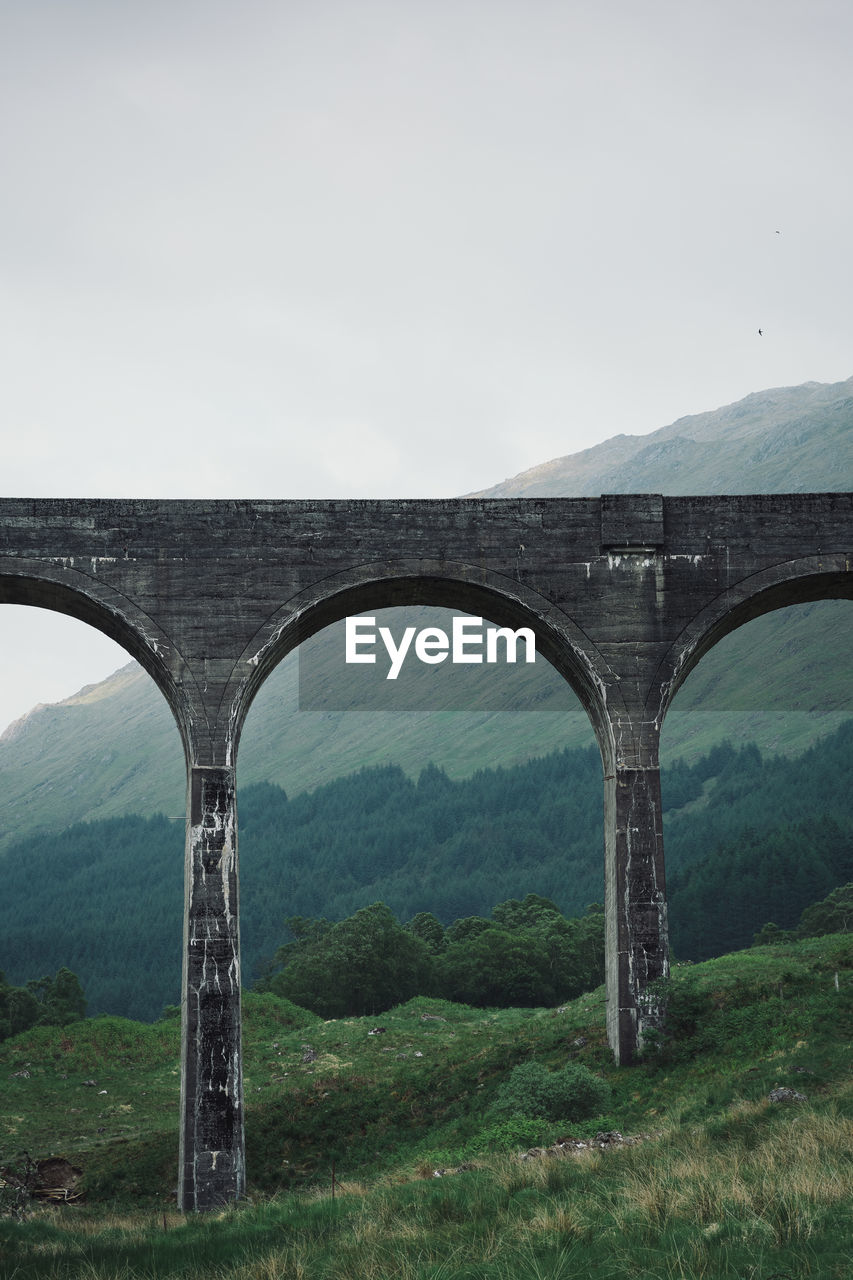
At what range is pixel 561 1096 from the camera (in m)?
19.6

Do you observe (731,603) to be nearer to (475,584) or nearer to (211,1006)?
(475,584)

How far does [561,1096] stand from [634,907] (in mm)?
3711

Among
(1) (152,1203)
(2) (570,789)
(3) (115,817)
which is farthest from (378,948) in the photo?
(3) (115,817)

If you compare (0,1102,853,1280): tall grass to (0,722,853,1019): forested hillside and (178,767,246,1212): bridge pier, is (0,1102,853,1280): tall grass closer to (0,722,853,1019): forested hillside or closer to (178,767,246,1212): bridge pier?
(178,767,246,1212): bridge pier

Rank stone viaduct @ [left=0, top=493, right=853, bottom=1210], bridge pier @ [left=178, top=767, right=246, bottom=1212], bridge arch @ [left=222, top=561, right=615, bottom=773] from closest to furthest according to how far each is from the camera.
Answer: bridge pier @ [left=178, top=767, right=246, bottom=1212]
stone viaduct @ [left=0, top=493, right=853, bottom=1210]
bridge arch @ [left=222, top=561, right=615, bottom=773]

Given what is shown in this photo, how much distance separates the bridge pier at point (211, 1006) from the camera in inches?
767

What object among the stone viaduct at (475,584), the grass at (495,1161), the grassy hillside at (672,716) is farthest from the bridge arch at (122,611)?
the grassy hillside at (672,716)

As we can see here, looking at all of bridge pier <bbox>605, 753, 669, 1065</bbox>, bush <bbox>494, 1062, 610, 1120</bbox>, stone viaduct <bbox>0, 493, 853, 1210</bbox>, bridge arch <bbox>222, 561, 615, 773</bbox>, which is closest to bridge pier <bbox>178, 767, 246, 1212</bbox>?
stone viaduct <bbox>0, 493, 853, 1210</bbox>

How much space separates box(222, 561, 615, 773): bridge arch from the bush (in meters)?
5.86

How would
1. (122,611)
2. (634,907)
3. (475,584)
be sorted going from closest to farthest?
(634,907) → (122,611) → (475,584)

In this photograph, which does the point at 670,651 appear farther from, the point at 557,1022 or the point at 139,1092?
the point at 139,1092

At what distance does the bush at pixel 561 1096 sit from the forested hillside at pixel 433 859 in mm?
76231

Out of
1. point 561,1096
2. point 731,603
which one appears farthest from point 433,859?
point 561,1096

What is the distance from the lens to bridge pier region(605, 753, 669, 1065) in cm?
2111
